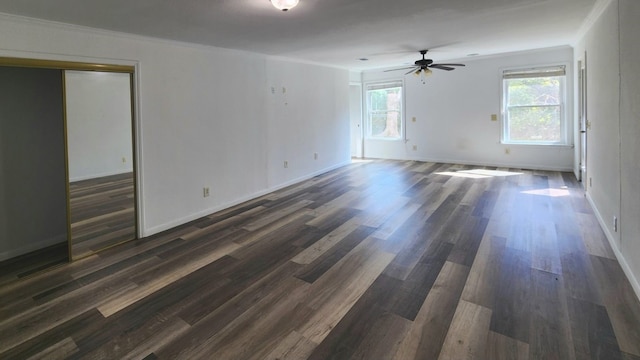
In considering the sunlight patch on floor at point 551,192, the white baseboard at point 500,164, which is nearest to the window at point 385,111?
the white baseboard at point 500,164

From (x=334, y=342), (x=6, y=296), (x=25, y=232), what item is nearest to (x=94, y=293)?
(x=6, y=296)

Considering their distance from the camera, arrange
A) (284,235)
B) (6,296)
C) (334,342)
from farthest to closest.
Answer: (284,235)
(6,296)
(334,342)

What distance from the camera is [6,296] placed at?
270cm

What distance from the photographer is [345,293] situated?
2.58 meters

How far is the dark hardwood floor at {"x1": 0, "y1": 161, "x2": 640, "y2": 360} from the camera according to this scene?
201 centimetres

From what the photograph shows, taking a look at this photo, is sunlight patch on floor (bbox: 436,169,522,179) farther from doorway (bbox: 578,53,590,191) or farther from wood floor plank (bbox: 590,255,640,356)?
wood floor plank (bbox: 590,255,640,356)

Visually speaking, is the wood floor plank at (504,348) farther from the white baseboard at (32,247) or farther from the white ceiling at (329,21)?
the white baseboard at (32,247)

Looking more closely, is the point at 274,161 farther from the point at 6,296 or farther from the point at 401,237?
the point at 6,296

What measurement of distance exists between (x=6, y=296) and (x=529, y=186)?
265 inches

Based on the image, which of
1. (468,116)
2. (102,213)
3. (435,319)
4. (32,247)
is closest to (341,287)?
(435,319)

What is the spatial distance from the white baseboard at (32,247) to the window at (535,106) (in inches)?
313

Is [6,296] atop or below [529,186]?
below

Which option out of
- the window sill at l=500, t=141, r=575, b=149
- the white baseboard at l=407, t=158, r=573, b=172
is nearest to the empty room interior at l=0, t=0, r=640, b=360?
the window sill at l=500, t=141, r=575, b=149

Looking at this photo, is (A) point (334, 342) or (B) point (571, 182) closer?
(A) point (334, 342)
